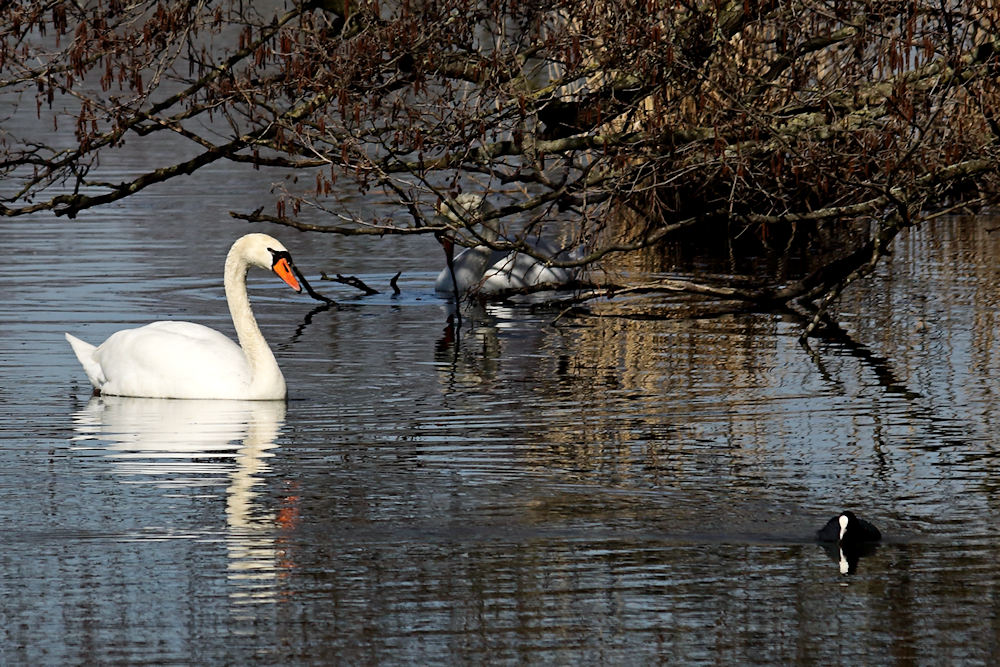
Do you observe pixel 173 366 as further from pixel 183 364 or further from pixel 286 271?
pixel 286 271

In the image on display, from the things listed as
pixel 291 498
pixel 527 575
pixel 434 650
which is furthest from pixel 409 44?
pixel 434 650

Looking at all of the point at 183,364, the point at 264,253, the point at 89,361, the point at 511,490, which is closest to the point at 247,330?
the point at 183,364

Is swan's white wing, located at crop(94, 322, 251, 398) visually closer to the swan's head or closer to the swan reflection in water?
the swan reflection in water

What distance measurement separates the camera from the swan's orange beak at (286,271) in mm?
12414

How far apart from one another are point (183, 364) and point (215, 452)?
187 centimetres

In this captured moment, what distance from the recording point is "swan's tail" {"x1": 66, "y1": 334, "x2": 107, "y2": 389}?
12023 millimetres

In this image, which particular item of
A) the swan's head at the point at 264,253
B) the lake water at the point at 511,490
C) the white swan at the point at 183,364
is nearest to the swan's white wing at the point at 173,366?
the white swan at the point at 183,364

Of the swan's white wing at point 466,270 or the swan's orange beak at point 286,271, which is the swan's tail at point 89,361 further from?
the swan's white wing at point 466,270

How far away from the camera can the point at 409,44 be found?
455 inches

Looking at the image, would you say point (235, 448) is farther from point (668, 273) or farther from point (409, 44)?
point (668, 273)

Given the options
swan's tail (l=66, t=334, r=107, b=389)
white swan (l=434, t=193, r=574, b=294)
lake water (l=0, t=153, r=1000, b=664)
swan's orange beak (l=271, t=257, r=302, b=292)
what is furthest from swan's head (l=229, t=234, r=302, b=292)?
white swan (l=434, t=193, r=574, b=294)

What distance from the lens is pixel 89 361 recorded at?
39.7ft

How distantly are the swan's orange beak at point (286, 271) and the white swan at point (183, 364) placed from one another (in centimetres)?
37

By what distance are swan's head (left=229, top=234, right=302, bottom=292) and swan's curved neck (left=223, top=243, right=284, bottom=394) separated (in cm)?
1
